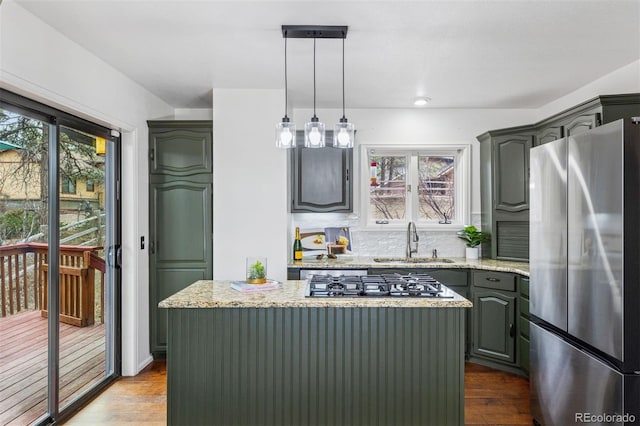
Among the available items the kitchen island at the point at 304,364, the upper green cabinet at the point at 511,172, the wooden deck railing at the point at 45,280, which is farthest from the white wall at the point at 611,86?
the wooden deck railing at the point at 45,280

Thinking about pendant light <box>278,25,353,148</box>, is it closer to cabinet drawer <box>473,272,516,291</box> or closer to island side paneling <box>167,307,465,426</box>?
island side paneling <box>167,307,465,426</box>

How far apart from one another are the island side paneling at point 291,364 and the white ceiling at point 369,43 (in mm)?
1614

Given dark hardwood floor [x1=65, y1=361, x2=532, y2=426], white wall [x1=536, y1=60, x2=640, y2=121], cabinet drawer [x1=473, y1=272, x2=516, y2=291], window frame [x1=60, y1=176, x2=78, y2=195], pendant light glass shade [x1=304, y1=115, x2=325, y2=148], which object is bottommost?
dark hardwood floor [x1=65, y1=361, x2=532, y2=426]

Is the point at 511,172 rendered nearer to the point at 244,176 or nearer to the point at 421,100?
the point at 421,100

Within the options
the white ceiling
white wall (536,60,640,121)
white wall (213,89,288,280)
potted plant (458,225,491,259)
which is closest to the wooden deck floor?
white wall (213,89,288,280)

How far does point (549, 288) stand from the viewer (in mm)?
2393

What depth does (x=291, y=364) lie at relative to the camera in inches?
87.0

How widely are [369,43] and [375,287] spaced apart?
5.02ft

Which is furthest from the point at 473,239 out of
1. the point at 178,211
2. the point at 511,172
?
the point at 178,211

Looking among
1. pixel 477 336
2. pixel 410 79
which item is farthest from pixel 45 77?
pixel 477 336

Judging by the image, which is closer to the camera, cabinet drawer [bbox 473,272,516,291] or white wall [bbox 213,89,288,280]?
cabinet drawer [bbox 473,272,516,291]

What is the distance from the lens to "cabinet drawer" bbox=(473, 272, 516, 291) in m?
3.40

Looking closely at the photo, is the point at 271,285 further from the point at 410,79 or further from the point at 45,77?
the point at 410,79

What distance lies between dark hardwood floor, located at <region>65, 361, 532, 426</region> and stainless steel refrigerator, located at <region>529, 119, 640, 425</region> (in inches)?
11.8
